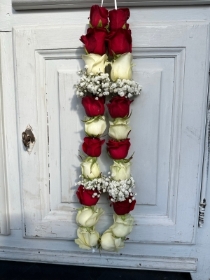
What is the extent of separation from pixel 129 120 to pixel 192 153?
0.69ft

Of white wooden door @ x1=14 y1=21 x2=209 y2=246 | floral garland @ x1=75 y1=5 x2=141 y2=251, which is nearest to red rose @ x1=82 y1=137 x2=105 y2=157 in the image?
floral garland @ x1=75 y1=5 x2=141 y2=251

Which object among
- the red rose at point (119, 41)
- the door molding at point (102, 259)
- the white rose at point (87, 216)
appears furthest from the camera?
the door molding at point (102, 259)

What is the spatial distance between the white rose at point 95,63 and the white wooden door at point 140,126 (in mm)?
96

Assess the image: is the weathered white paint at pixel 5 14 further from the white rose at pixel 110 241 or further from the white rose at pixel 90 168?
the white rose at pixel 110 241

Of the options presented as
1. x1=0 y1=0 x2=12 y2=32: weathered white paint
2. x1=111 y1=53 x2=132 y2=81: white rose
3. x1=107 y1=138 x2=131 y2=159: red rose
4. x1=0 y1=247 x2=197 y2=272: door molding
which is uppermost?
x1=0 y1=0 x2=12 y2=32: weathered white paint

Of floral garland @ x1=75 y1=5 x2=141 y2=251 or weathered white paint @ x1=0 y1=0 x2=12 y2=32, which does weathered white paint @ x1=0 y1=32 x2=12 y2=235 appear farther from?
floral garland @ x1=75 y1=5 x2=141 y2=251

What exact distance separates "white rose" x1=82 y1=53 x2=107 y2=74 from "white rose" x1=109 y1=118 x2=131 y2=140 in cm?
14

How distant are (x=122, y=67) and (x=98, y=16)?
135mm

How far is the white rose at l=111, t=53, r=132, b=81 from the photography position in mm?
726

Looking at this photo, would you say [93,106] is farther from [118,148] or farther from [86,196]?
[86,196]

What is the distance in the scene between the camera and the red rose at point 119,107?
0.74 metres

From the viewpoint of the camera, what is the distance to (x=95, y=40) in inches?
28.2

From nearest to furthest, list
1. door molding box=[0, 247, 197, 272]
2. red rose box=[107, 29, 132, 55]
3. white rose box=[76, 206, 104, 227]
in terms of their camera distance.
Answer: red rose box=[107, 29, 132, 55] → white rose box=[76, 206, 104, 227] → door molding box=[0, 247, 197, 272]

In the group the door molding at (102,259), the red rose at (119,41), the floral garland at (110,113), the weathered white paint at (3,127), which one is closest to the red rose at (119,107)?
the floral garland at (110,113)
